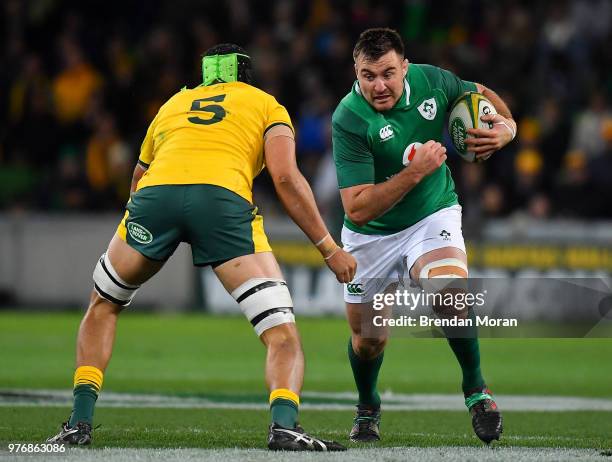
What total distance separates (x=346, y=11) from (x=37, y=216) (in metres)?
5.40

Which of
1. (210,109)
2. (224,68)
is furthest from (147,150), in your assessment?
(224,68)

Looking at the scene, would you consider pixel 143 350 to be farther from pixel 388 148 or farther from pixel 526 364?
pixel 388 148

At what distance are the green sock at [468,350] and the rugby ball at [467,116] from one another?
1037 millimetres

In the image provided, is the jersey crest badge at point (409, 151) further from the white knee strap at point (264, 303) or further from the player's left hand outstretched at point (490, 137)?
the white knee strap at point (264, 303)

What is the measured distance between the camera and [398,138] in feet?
25.0

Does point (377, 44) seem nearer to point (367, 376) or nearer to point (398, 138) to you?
point (398, 138)

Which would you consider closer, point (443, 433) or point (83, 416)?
point (83, 416)

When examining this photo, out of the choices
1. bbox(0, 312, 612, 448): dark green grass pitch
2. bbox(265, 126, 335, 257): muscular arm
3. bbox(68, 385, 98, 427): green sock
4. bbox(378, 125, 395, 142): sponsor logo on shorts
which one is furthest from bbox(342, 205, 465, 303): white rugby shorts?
bbox(68, 385, 98, 427): green sock

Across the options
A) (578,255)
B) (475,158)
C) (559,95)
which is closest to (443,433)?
(475,158)

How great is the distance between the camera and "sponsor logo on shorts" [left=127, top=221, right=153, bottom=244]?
21.8 ft

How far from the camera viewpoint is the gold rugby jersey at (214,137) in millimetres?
6684

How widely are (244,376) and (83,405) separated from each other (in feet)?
16.0

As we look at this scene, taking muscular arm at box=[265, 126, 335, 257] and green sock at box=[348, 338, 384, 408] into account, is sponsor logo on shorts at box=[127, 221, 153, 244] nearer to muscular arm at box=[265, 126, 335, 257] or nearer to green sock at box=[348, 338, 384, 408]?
muscular arm at box=[265, 126, 335, 257]

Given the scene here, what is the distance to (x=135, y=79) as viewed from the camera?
18938mm
